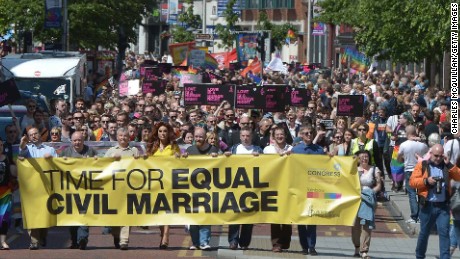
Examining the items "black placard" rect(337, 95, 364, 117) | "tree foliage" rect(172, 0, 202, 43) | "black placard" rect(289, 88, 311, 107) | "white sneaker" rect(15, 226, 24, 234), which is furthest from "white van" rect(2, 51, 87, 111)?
"tree foliage" rect(172, 0, 202, 43)

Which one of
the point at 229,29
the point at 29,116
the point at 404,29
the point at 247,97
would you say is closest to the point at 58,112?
the point at 29,116

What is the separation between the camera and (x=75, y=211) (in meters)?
18.2

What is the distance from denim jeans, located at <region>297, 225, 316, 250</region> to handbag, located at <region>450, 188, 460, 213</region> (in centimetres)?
178

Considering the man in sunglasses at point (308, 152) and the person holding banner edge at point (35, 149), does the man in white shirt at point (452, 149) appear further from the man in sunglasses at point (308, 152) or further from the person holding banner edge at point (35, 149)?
the person holding banner edge at point (35, 149)

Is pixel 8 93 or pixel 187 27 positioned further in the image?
pixel 187 27

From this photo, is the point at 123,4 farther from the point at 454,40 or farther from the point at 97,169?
the point at 97,169

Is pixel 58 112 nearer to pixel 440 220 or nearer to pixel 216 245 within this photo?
pixel 216 245

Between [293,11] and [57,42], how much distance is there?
55.4 m

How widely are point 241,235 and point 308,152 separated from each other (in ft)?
4.49

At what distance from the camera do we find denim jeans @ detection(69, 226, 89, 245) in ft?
60.4

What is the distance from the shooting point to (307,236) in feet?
60.7

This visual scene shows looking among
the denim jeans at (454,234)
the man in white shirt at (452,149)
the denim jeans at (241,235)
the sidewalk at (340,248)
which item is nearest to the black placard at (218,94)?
the sidewalk at (340,248)

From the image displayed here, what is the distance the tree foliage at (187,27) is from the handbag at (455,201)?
61.1m

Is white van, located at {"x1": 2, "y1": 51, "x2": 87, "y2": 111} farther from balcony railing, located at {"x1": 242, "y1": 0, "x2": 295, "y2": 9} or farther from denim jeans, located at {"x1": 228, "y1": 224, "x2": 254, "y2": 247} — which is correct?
balcony railing, located at {"x1": 242, "y1": 0, "x2": 295, "y2": 9}
